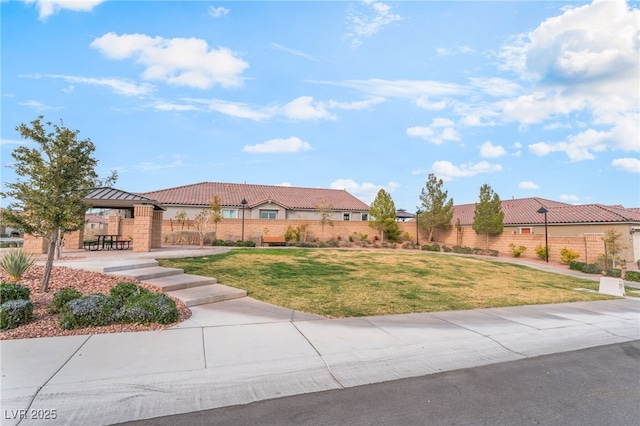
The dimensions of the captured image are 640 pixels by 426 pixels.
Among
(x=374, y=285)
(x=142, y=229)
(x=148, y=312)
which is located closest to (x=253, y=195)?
(x=142, y=229)

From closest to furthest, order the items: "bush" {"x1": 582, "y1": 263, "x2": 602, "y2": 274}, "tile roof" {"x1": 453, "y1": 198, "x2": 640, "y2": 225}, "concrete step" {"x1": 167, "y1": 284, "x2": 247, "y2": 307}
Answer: "concrete step" {"x1": 167, "y1": 284, "x2": 247, "y2": 307} → "bush" {"x1": 582, "y1": 263, "x2": 602, "y2": 274} → "tile roof" {"x1": 453, "y1": 198, "x2": 640, "y2": 225}

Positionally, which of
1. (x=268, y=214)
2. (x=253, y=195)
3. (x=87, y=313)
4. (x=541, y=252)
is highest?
(x=253, y=195)

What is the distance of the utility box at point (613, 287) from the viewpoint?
40.1 feet

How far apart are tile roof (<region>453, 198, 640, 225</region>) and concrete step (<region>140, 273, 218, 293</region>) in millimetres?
30533

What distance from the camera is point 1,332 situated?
5488mm

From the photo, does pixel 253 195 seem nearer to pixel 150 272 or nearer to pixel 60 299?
pixel 150 272

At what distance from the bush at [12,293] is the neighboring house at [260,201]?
23.9 meters

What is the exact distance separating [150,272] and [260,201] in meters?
25.3

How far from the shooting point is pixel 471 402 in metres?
3.98

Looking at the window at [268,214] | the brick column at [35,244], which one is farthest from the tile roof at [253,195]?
the brick column at [35,244]

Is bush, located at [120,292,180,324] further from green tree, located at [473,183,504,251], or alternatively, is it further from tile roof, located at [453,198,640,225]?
tile roof, located at [453,198,640,225]

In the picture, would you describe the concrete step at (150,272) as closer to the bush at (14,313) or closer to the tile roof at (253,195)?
the bush at (14,313)

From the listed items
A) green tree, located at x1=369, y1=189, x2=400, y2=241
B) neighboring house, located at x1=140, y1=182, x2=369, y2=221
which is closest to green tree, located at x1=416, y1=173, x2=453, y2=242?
green tree, located at x1=369, y1=189, x2=400, y2=241

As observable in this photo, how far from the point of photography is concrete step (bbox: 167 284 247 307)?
7831 millimetres
